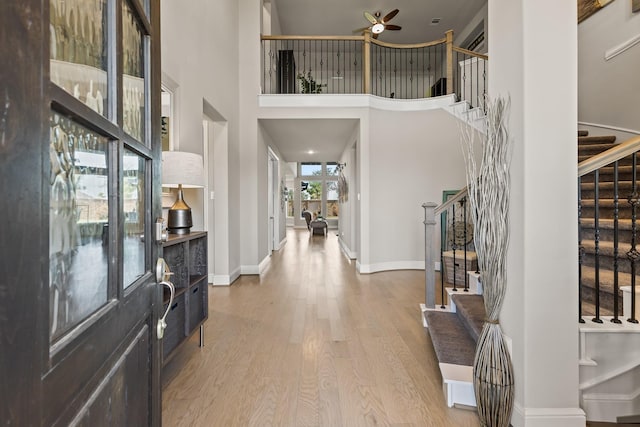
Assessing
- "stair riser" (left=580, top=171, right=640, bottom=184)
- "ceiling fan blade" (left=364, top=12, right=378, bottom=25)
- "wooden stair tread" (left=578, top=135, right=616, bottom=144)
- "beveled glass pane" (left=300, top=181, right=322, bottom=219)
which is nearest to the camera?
"stair riser" (left=580, top=171, right=640, bottom=184)

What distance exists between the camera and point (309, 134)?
6234 millimetres

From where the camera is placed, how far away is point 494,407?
156 cm

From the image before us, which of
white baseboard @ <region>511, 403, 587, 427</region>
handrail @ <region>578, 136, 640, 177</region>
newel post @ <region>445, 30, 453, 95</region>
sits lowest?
white baseboard @ <region>511, 403, 587, 427</region>

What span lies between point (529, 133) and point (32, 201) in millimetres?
1783

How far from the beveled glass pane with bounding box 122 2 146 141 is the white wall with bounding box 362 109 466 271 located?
4.56m

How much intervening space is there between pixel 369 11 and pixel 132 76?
7815 millimetres

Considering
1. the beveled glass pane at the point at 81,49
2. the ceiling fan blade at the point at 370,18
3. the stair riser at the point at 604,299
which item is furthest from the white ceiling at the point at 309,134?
the beveled glass pane at the point at 81,49

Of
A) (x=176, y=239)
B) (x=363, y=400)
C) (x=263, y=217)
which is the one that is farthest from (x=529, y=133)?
(x=263, y=217)

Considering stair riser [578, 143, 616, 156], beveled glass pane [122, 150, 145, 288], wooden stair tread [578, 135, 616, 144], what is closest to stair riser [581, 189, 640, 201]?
stair riser [578, 143, 616, 156]

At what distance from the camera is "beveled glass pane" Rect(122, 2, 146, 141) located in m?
0.81

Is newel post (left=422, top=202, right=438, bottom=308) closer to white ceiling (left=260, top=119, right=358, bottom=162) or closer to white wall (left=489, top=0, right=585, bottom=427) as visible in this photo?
white wall (left=489, top=0, right=585, bottom=427)

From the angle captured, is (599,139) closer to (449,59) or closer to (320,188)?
(449,59)

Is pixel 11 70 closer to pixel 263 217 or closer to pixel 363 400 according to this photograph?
pixel 363 400

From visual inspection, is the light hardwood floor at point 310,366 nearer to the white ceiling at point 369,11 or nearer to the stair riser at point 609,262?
the stair riser at point 609,262
